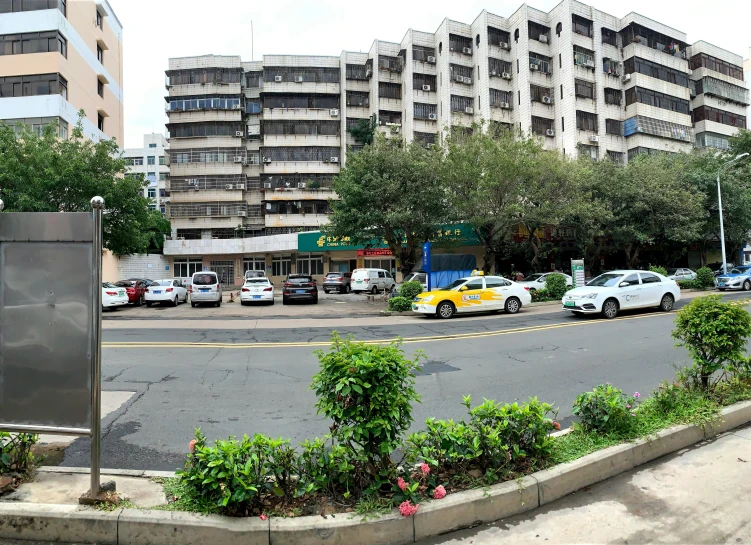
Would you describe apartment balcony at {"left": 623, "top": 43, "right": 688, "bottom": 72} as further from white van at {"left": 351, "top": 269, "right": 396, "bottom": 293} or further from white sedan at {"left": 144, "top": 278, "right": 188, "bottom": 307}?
white sedan at {"left": 144, "top": 278, "right": 188, "bottom": 307}

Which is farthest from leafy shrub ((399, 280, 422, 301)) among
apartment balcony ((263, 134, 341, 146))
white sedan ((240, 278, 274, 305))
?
apartment balcony ((263, 134, 341, 146))

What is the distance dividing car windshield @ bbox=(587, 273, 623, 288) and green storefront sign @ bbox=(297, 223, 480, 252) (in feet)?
34.5

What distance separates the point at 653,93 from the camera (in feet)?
149

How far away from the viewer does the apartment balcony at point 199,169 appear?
48.8 m

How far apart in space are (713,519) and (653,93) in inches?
2076

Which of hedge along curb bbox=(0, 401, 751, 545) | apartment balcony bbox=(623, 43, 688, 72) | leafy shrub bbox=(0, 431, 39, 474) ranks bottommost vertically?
hedge along curb bbox=(0, 401, 751, 545)

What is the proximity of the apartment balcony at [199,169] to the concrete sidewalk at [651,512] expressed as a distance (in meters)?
49.7

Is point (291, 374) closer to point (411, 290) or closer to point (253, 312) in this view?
point (411, 290)

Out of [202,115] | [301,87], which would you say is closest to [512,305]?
[301,87]

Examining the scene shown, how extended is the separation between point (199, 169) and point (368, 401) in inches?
1999

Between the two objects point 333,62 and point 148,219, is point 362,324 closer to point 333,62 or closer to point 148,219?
point 148,219

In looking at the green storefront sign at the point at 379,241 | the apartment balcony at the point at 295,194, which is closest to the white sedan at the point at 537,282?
the green storefront sign at the point at 379,241

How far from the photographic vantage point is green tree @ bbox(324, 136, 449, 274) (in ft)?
76.6

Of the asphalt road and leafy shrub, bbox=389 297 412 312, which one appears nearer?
the asphalt road
